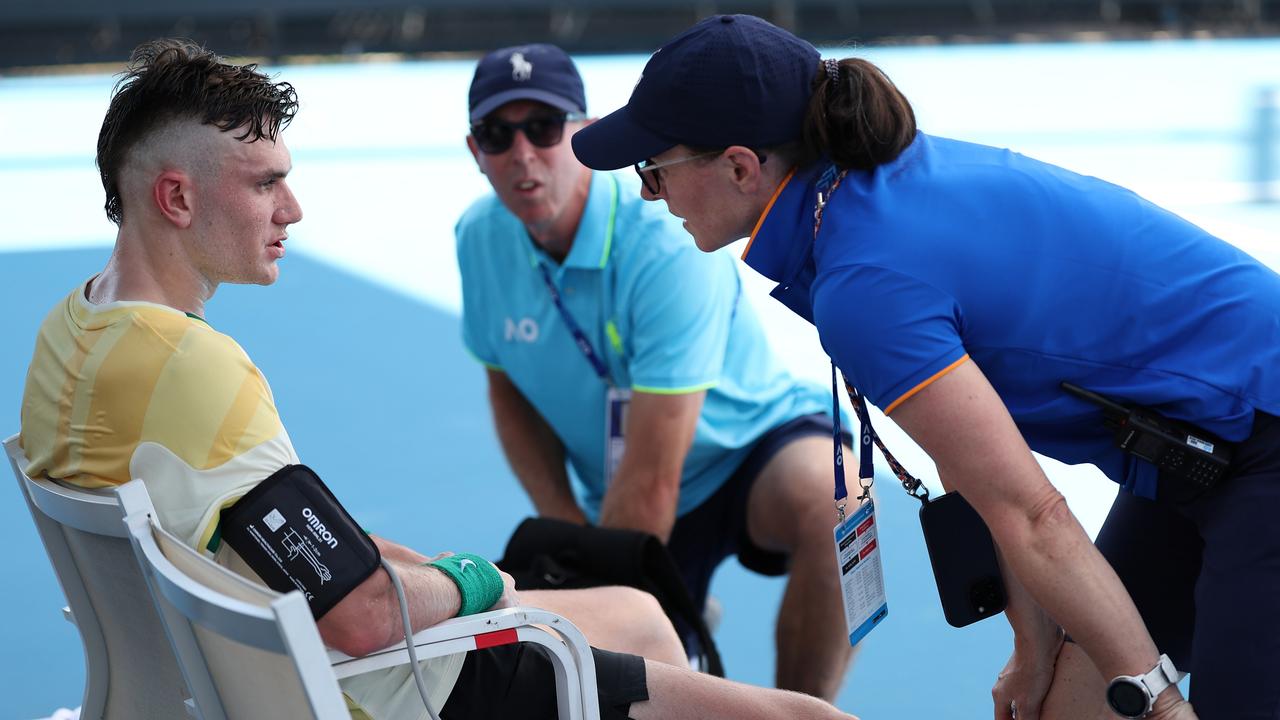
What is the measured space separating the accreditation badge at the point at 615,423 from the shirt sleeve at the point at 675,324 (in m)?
0.07

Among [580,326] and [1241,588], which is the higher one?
[580,326]

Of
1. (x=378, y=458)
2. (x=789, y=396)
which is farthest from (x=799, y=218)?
(x=378, y=458)

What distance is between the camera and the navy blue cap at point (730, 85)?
1.99 m

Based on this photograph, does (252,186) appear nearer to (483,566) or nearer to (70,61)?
(483,566)

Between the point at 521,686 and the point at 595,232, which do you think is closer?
the point at 521,686

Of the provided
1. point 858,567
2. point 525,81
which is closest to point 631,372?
point 525,81

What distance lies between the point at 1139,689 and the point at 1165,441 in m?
0.35

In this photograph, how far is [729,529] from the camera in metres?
3.44

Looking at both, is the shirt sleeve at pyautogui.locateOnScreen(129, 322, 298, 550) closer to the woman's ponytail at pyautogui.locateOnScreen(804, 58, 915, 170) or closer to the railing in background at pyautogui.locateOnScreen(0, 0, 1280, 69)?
the woman's ponytail at pyautogui.locateOnScreen(804, 58, 915, 170)

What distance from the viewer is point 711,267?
3326mm

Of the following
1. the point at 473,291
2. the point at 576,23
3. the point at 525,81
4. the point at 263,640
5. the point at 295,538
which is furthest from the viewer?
the point at 576,23


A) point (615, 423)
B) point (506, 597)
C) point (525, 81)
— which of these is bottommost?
point (615, 423)

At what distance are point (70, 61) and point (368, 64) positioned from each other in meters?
3.17

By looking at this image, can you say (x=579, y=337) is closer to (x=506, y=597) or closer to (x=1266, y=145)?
(x=506, y=597)
